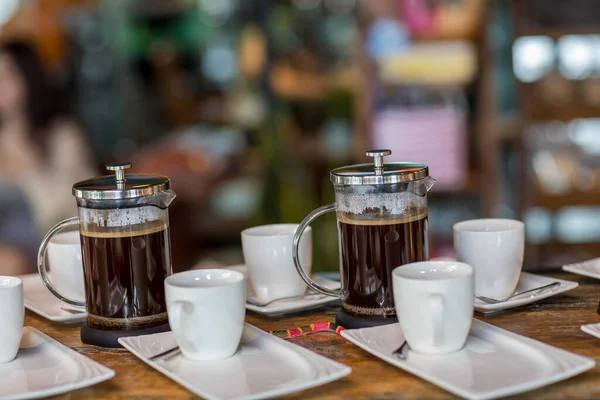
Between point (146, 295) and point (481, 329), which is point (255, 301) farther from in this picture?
point (481, 329)

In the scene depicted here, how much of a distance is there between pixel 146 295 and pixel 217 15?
391 centimetres

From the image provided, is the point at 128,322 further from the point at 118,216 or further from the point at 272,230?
the point at 272,230

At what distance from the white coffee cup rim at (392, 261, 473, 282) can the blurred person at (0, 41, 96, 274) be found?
8.82ft

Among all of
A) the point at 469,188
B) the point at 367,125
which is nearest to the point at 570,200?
the point at 469,188

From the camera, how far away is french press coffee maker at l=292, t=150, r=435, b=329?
3.34 feet

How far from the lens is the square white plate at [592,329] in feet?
3.07

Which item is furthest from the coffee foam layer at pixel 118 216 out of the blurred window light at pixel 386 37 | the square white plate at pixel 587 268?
the blurred window light at pixel 386 37

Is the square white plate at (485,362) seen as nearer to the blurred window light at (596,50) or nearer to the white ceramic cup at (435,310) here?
the white ceramic cup at (435,310)

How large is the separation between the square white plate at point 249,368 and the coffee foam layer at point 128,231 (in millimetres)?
129

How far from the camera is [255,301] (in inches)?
46.3

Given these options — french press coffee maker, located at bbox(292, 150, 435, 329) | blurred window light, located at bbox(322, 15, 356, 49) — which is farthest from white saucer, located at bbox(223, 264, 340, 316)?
blurred window light, located at bbox(322, 15, 356, 49)

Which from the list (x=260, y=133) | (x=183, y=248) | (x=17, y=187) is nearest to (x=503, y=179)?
(x=260, y=133)

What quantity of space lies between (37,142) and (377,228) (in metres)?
2.84

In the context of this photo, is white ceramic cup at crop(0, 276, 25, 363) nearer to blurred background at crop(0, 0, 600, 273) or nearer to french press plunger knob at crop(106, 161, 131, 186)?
french press plunger knob at crop(106, 161, 131, 186)
